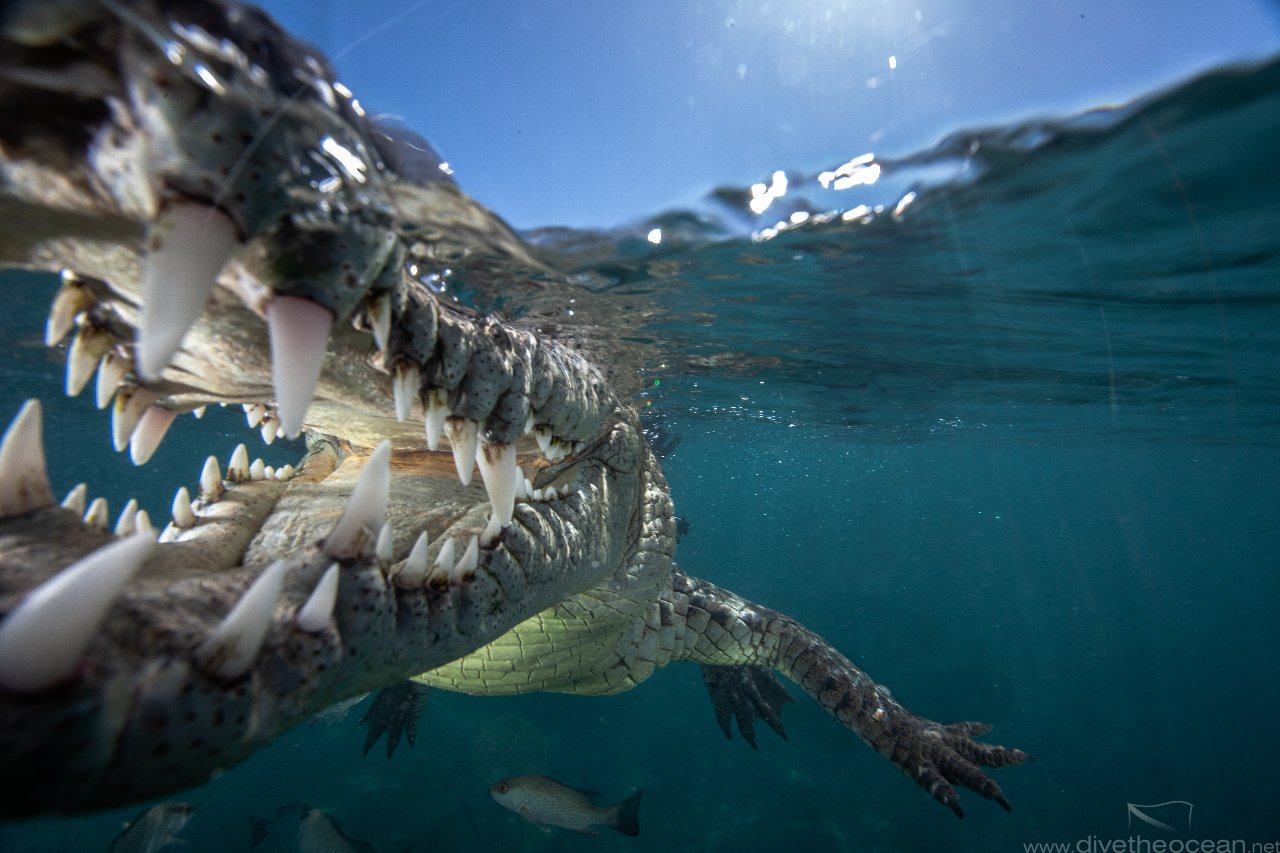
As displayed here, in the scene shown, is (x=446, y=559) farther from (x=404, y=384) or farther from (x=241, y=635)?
(x=241, y=635)

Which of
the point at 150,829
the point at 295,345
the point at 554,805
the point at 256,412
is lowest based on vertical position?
the point at 150,829

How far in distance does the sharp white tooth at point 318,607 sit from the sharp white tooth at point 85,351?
161 centimetres

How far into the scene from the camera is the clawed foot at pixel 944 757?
4266 mm

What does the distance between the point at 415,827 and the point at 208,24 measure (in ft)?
33.3

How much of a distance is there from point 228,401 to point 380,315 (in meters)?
1.63

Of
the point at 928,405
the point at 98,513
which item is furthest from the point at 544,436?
the point at 928,405

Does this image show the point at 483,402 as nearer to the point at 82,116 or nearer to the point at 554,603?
the point at 554,603

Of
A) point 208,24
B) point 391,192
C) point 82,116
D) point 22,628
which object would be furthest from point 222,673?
point 391,192

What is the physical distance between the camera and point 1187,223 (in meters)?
5.30

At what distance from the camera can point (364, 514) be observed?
1.78 metres

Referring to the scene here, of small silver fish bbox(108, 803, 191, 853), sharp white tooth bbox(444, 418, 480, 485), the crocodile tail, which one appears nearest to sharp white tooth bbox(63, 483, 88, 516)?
sharp white tooth bbox(444, 418, 480, 485)

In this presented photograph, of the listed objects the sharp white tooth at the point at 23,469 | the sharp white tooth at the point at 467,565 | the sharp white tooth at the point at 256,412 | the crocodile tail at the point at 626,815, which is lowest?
the crocodile tail at the point at 626,815

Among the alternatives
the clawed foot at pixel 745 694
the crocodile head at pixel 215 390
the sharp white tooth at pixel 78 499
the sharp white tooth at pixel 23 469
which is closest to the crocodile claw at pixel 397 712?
the clawed foot at pixel 745 694

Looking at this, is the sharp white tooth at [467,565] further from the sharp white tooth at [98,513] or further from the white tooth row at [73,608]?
the sharp white tooth at [98,513]
